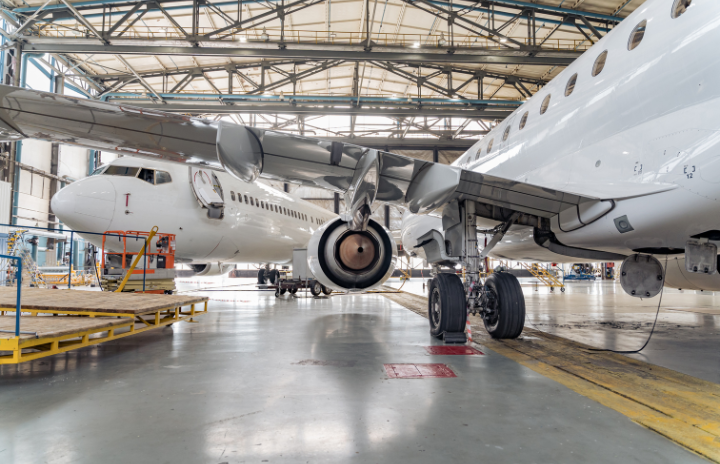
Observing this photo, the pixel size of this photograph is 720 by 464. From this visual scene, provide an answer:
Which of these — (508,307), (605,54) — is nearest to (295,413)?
(508,307)

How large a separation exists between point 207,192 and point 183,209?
0.69 metres

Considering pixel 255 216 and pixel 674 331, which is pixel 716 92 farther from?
pixel 255 216

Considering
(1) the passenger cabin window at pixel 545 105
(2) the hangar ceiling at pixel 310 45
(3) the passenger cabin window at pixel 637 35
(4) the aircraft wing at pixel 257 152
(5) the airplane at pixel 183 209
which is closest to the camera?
(4) the aircraft wing at pixel 257 152

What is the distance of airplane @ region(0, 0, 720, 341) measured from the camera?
3.43 metres

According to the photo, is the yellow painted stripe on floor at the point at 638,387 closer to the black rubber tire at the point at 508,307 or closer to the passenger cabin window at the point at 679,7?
the black rubber tire at the point at 508,307

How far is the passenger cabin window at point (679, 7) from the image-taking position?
361cm

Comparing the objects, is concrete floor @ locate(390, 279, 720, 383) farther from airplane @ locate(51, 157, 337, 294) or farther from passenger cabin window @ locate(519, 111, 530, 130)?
Result: airplane @ locate(51, 157, 337, 294)

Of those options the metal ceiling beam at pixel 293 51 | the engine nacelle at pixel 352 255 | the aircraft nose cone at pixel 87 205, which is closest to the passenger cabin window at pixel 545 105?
the engine nacelle at pixel 352 255

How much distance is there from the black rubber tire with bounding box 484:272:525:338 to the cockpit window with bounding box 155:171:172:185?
23.7 feet

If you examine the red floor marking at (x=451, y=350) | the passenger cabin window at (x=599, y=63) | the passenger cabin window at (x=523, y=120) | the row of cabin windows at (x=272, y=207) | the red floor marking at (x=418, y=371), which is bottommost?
the red floor marking at (x=451, y=350)

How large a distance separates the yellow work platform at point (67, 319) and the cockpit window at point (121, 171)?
3312 millimetres

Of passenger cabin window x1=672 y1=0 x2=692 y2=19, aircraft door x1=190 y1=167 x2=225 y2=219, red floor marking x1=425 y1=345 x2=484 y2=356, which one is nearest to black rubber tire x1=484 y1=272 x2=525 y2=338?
red floor marking x1=425 y1=345 x2=484 y2=356

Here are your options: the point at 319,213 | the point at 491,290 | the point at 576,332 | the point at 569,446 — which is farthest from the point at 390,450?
the point at 319,213

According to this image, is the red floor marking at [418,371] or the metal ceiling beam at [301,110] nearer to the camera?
the red floor marking at [418,371]
